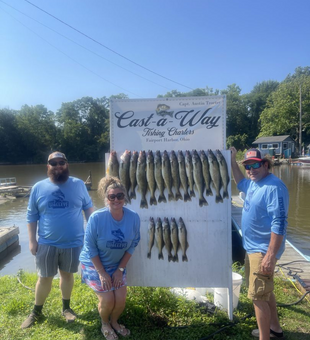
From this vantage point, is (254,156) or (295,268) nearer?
(254,156)

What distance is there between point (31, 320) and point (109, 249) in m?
1.39

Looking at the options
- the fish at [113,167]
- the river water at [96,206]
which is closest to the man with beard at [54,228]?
the fish at [113,167]

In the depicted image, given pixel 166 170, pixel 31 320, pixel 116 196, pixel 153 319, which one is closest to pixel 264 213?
pixel 166 170

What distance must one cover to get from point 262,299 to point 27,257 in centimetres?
794

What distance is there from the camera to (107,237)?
2.94 metres

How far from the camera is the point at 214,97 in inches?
135

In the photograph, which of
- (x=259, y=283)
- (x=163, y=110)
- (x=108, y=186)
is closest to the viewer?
(x=259, y=283)

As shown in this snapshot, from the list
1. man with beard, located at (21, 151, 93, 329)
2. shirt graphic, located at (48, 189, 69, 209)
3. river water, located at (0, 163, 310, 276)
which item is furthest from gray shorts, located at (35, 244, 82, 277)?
river water, located at (0, 163, 310, 276)

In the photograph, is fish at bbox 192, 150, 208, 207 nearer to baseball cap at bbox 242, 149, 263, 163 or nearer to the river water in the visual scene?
baseball cap at bbox 242, 149, 263, 163

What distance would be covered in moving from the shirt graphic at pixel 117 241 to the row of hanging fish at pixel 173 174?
53 centimetres

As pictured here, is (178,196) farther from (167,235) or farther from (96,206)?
(96,206)

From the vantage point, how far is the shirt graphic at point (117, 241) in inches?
116

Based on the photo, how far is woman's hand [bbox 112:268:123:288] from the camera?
2970mm

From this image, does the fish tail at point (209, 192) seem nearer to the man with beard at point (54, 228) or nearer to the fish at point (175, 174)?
the fish at point (175, 174)
